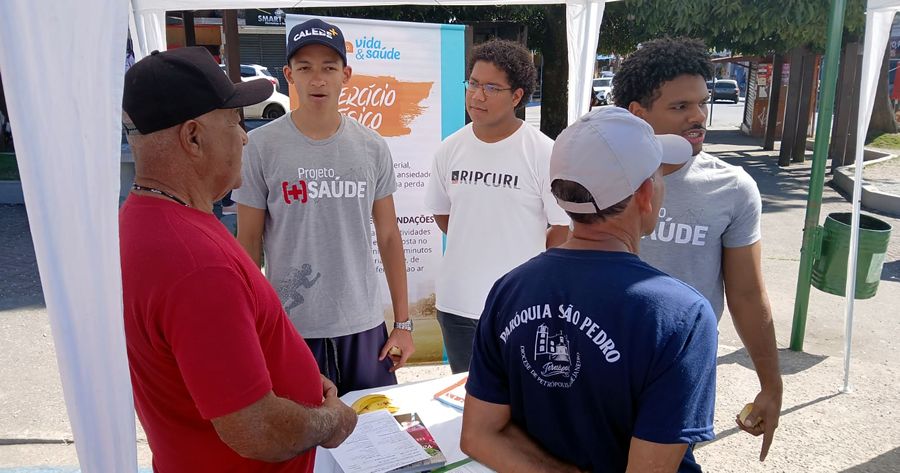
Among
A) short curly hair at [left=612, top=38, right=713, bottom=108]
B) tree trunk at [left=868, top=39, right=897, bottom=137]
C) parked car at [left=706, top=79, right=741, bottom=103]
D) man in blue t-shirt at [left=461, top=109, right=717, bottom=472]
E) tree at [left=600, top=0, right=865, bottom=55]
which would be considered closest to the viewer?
man in blue t-shirt at [left=461, top=109, right=717, bottom=472]

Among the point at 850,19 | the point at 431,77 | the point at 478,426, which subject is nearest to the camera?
the point at 478,426

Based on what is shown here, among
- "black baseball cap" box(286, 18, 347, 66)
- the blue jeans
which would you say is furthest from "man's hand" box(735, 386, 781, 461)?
"black baseball cap" box(286, 18, 347, 66)

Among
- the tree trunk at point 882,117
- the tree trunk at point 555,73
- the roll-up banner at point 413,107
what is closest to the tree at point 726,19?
the tree trunk at point 555,73

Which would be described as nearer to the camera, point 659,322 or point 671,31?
point 659,322

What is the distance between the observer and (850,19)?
31.7ft

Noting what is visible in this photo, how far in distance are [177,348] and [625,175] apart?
92 cm

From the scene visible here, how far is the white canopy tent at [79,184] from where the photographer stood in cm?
101

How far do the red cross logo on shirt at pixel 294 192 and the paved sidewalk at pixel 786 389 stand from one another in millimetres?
1758

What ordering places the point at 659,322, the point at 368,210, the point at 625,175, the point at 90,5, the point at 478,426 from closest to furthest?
the point at 90,5 < the point at 659,322 < the point at 625,175 < the point at 478,426 < the point at 368,210

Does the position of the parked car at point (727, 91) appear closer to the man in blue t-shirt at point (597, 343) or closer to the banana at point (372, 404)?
the banana at point (372, 404)

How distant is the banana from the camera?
2.22m

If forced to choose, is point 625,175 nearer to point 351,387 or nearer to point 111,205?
point 111,205

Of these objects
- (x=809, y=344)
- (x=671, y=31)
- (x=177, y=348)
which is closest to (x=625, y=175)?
(x=177, y=348)

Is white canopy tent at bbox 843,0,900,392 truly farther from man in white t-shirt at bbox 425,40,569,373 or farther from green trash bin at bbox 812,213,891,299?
man in white t-shirt at bbox 425,40,569,373
